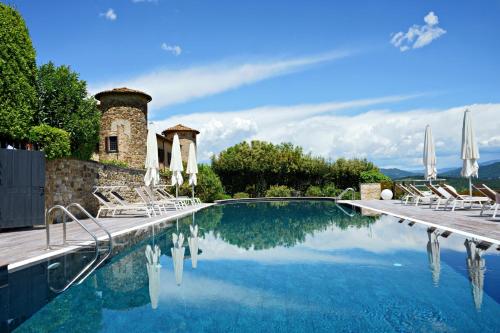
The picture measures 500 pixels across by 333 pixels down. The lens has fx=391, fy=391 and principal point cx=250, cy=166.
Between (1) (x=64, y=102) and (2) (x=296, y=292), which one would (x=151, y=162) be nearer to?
(1) (x=64, y=102)

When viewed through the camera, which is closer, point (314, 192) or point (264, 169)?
point (314, 192)

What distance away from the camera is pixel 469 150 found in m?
12.4

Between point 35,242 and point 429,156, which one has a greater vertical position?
point 429,156

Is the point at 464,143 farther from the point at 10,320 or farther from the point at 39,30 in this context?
the point at 39,30

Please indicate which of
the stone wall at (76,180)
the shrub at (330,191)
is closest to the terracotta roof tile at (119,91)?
the stone wall at (76,180)

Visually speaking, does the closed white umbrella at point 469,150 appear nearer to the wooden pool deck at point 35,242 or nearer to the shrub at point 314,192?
the wooden pool deck at point 35,242

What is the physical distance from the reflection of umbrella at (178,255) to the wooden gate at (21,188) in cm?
380

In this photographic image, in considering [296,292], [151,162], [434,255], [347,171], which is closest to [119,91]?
[151,162]

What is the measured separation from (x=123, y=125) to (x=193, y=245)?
18977mm

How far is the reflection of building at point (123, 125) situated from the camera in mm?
25438

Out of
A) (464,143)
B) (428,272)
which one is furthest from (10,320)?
(464,143)

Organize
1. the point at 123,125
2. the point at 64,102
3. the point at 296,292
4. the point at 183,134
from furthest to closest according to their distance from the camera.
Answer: the point at 183,134 → the point at 123,125 → the point at 64,102 → the point at 296,292

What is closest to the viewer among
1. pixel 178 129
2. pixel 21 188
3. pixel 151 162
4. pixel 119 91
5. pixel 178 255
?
pixel 178 255

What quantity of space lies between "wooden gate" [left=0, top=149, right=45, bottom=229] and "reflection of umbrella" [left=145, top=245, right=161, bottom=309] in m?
4.19
